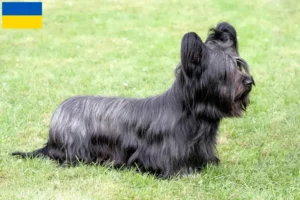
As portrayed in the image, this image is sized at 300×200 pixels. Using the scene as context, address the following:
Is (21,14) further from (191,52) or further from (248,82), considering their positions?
(248,82)

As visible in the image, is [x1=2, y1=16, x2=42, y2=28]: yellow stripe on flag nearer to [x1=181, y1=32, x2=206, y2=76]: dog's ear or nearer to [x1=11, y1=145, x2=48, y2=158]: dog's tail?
[x1=11, y1=145, x2=48, y2=158]: dog's tail

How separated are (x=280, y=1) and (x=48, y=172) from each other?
3.06m

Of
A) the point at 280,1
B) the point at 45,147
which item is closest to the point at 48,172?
the point at 45,147

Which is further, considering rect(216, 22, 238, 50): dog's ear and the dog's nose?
rect(216, 22, 238, 50): dog's ear

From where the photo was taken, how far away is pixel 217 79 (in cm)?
419

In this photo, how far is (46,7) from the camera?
16031mm

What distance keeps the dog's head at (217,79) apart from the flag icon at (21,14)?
10.6m

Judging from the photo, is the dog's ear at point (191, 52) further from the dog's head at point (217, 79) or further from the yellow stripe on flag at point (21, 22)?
the yellow stripe on flag at point (21, 22)

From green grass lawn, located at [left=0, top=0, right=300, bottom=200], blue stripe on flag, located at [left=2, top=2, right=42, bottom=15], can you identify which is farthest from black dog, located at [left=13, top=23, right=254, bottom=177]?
blue stripe on flag, located at [left=2, top=2, right=42, bottom=15]

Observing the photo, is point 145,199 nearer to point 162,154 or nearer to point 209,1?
point 162,154

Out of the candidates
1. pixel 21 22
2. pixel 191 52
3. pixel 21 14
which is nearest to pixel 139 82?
pixel 191 52

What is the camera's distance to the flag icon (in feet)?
47.1

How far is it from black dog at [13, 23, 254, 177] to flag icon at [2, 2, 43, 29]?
9.62 meters

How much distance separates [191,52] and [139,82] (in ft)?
15.2
